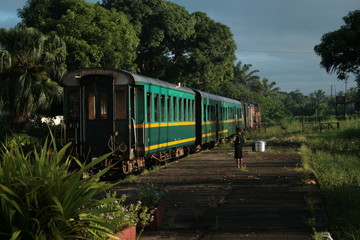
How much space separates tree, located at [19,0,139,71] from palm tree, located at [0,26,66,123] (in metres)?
3.08

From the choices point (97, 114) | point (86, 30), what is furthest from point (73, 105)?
point (86, 30)

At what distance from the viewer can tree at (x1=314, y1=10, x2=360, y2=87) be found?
24312 millimetres

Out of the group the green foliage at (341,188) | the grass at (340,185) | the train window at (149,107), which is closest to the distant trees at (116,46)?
the grass at (340,185)

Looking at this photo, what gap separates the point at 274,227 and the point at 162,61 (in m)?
36.2

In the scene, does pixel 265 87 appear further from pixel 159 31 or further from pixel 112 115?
pixel 112 115

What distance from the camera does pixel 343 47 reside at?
2442cm

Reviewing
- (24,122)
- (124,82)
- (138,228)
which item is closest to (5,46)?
(24,122)

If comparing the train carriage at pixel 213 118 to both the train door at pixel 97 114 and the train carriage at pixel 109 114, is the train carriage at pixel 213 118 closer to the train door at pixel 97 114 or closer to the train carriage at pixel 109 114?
the train carriage at pixel 109 114

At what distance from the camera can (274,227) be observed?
7281mm

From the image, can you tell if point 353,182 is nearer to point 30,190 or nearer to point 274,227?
point 274,227

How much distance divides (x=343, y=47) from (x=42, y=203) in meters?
22.5

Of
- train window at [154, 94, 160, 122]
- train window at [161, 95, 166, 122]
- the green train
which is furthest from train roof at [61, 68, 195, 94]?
train window at [161, 95, 166, 122]

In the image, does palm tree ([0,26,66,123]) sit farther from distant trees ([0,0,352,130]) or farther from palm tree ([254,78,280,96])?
palm tree ([254,78,280,96])

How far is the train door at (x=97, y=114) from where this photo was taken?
13.4m
